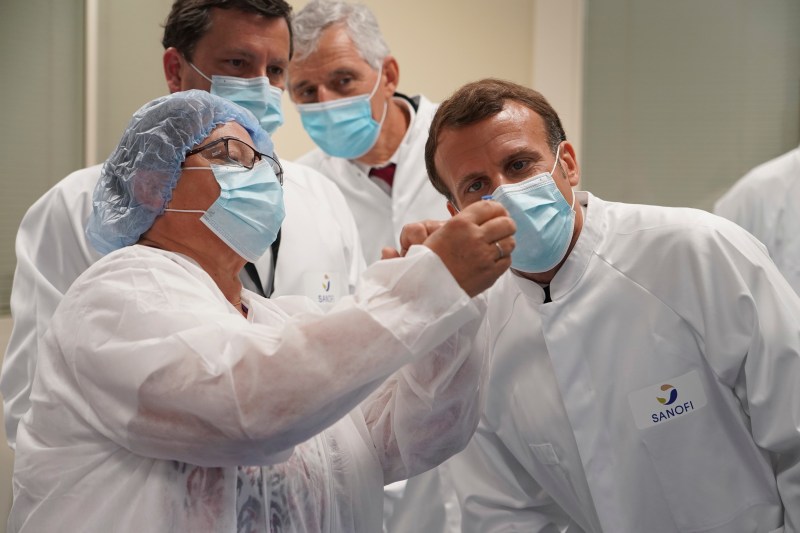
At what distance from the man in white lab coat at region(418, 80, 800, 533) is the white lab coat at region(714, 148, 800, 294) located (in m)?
1.19

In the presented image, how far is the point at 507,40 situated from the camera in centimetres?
364

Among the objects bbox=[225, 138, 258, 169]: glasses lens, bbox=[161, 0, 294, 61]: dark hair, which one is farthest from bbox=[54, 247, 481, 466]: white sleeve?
bbox=[161, 0, 294, 61]: dark hair

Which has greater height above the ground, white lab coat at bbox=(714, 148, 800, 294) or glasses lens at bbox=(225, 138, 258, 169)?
glasses lens at bbox=(225, 138, 258, 169)

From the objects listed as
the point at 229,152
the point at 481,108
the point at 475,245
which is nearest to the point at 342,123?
the point at 481,108

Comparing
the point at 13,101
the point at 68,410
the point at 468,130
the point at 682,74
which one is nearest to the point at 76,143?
the point at 13,101

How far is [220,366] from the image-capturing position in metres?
1.05

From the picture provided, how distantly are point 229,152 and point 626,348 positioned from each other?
82cm

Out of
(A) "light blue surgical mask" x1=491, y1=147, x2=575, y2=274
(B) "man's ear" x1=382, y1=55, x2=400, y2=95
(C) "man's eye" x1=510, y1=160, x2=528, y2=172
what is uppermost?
(B) "man's ear" x1=382, y1=55, x2=400, y2=95

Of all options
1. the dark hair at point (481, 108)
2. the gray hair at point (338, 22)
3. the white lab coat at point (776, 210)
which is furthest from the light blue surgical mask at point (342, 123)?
the white lab coat at point (776, 210)

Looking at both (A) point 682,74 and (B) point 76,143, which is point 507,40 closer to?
(A) point 682,74

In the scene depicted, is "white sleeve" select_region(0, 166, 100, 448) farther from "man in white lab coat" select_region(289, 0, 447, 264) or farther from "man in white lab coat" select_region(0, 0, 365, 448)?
"man in white lab coat" select_region(289, 0, 447, 264)

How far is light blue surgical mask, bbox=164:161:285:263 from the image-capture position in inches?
51.6

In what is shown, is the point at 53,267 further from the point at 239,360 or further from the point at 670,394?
the point at 670,394

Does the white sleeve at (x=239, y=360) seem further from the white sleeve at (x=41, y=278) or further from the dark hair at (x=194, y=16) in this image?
the dark hair at (x=194, y=16)
